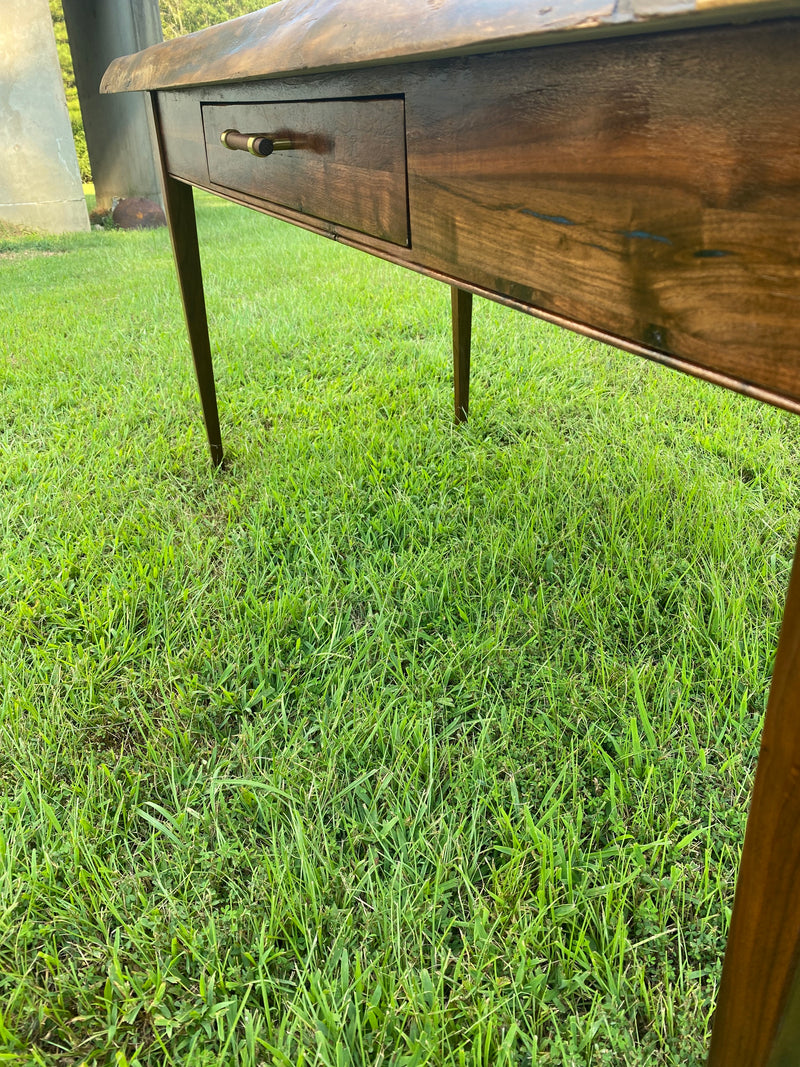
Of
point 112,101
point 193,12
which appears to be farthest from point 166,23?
point 112,101

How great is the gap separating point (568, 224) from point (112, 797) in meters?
0.87

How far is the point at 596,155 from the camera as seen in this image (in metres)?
0.44

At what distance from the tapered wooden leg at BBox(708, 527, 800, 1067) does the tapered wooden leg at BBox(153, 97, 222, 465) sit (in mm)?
1436

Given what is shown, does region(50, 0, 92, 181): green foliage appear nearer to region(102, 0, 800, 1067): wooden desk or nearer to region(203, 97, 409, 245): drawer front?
region(203, 97, 409, 245): drawer front

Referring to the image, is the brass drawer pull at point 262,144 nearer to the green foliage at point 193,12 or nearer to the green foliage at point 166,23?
the green foliage at point 166,23

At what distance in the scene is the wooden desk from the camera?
1.18 feet

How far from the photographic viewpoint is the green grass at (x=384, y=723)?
2.33ft

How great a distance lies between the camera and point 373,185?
0.74 m

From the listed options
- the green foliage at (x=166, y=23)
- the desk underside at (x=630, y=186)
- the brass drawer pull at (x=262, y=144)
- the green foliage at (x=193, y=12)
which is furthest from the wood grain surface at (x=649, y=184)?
the green foliage at (x=193, y=12)

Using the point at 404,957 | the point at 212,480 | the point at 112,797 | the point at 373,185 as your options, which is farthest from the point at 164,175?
the point at 404,957

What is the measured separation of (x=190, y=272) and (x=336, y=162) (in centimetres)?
90

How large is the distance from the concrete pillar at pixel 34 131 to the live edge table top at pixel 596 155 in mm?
6746

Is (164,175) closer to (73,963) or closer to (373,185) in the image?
(373,185)

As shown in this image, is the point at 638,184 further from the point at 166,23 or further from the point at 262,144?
the point at 166,23
